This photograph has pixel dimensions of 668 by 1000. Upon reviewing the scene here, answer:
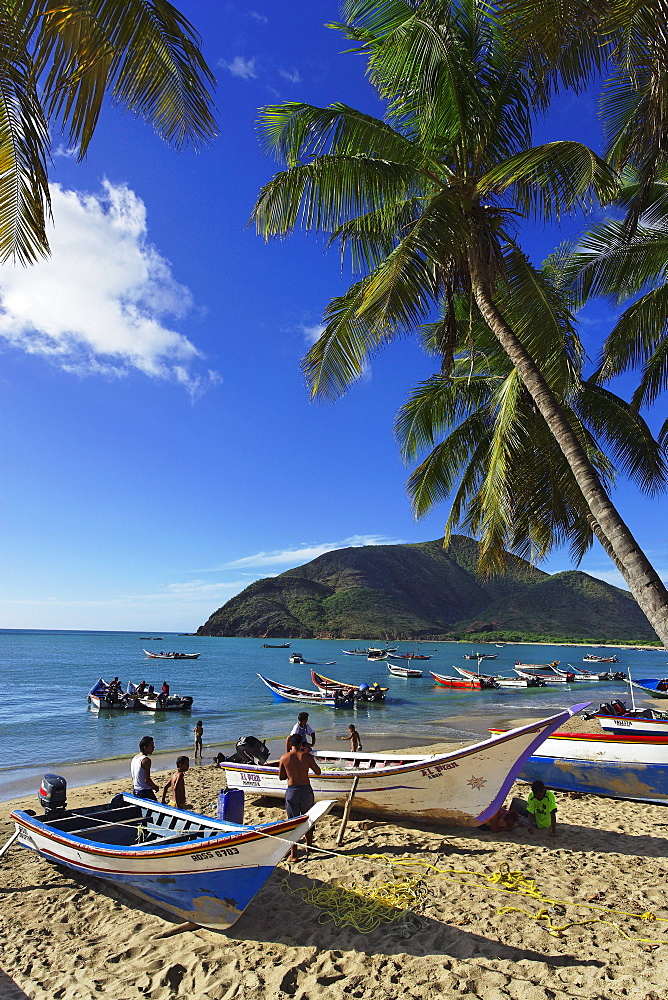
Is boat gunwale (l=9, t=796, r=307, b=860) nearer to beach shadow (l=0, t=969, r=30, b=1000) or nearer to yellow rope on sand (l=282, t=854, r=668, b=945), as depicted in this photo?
yellow rope on sand (l=282, t=854, r=668, b=945)

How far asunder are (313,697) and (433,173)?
2885cm

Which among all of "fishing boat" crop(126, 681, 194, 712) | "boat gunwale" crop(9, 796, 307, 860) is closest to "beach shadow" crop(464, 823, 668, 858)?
"boat gunwale" crop(9, 796, 307, 860)

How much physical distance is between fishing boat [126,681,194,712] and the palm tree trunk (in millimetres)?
26345

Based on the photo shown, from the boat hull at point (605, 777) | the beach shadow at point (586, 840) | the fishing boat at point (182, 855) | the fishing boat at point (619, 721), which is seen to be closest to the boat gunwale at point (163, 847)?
the fishing boat at point (182, 855)

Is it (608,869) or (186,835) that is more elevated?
(186,835)

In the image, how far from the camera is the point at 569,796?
1045 centimetres

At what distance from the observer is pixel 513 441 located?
9141 millimetres

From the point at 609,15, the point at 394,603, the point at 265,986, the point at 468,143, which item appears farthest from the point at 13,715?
the point at 394,603

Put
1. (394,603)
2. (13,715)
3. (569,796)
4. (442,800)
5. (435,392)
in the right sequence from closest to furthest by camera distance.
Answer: (442,800), (569,796), (435,392), (13,715), (394,603)

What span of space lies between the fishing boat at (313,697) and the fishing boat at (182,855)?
80.4ft

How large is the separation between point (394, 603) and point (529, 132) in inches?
5879

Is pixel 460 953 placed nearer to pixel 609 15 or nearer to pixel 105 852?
pixel 105 852

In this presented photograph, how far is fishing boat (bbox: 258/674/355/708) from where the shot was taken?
3050 centimetres

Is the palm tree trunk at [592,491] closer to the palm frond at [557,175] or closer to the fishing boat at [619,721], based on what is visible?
the palm frond at [557,175]
